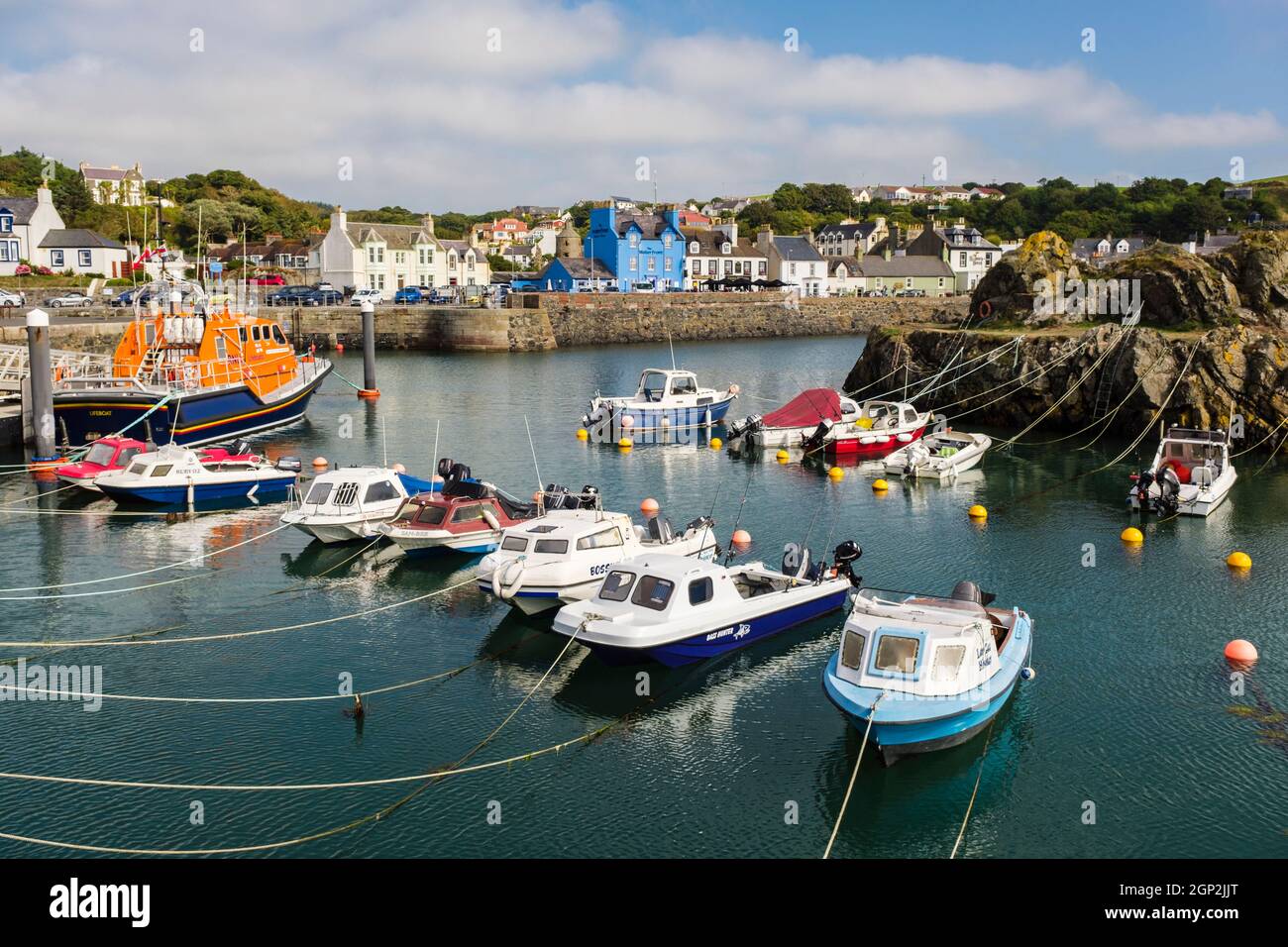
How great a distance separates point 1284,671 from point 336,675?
57.6 feet

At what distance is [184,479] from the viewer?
1328 inches

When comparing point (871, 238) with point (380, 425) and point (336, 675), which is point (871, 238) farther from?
point (336, 675)

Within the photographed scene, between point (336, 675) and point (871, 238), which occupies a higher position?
point (871, 238)

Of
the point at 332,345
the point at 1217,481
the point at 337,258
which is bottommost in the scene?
the point at 1217,481

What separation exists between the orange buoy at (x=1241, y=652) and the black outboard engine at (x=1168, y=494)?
12401mm

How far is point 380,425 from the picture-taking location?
5241cm

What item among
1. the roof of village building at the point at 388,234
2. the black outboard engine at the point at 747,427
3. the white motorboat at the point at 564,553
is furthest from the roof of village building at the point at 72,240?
the white motorboat at the point at 564,553

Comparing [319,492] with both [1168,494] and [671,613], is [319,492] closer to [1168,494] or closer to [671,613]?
[671,613]

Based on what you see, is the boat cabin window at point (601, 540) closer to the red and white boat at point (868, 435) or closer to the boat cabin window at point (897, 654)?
the boat cabin window at point (897, 654)

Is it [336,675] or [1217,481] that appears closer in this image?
[336,675]

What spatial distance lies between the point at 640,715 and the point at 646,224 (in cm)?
10714

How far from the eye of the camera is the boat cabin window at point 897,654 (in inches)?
671

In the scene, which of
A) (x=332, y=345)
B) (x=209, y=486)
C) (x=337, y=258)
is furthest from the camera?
(x=337, y=258)
